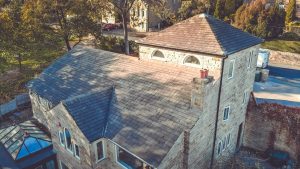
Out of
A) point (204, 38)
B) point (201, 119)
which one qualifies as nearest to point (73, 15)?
point (204, 38)

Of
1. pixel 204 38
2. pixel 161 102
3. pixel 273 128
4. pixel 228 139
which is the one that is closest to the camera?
pixel 161 102

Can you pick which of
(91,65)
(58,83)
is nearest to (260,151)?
(91,65)

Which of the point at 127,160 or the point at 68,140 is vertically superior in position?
the point at 68,140

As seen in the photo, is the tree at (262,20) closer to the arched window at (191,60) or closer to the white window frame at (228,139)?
the white window frame at (228,139)

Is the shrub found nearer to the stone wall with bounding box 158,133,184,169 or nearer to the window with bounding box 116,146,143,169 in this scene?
the stone wall with bounding box 158,133,184,169

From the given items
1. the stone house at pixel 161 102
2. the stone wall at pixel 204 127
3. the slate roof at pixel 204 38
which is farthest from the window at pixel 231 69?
the stone wall at pixel 204 127

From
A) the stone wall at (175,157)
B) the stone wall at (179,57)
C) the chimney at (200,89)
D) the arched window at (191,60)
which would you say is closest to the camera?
the stone wall at (175,157)

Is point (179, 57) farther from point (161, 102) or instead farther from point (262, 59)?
point (262, 59)
